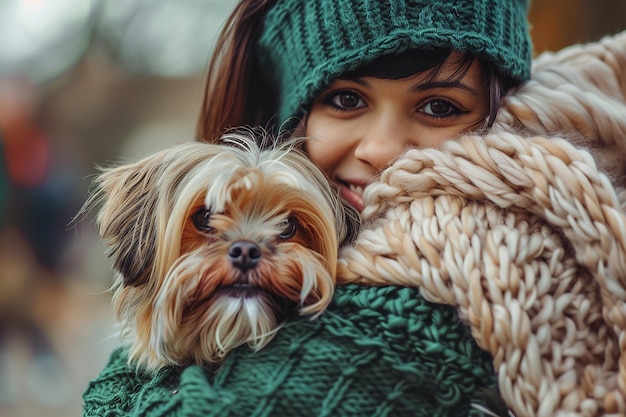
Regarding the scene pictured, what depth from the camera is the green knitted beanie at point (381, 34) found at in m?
1.47

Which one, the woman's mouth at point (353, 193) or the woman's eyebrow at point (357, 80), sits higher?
the woman's eyebrow at point (357, 80)

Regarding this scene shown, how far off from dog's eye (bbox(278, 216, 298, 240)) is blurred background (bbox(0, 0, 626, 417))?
337 centimetres

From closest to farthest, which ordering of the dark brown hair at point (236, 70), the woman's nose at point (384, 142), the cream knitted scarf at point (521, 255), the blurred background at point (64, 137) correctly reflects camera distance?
1. the cream knitted scarf at point (521, 255)
2. the woman's nose at point (384, 142)
3. the dark brown hair at point (236, 70)
4. the blurred background at point (64, 137)

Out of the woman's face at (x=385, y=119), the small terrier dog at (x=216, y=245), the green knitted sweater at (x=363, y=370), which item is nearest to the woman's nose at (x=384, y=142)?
the woman's face at (x=385, y=119)

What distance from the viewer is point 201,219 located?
4.43 ft

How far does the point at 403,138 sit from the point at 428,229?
343 millimetres

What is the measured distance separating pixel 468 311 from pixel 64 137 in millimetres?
4785

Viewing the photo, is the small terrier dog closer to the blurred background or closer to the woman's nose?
the woman's nose

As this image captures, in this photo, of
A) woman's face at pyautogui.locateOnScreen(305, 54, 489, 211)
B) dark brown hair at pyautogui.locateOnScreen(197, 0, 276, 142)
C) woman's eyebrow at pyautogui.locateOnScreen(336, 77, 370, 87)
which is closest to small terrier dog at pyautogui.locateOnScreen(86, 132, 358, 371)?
woman's face at pyautogui.locateOnScreen(305, 54, 489, 211)

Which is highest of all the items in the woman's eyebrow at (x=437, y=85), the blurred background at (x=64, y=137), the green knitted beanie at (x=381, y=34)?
the green knitted beanie at (x=381, y=34)

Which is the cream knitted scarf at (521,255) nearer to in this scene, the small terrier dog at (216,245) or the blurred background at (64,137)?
the small terrier dog at (216,245)

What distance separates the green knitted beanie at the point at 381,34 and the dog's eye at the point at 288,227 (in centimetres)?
35

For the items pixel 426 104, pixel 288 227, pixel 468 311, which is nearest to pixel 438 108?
pixel 426 104

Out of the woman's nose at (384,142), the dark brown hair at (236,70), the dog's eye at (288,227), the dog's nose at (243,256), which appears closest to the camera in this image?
the dog's nose at (243,256)
